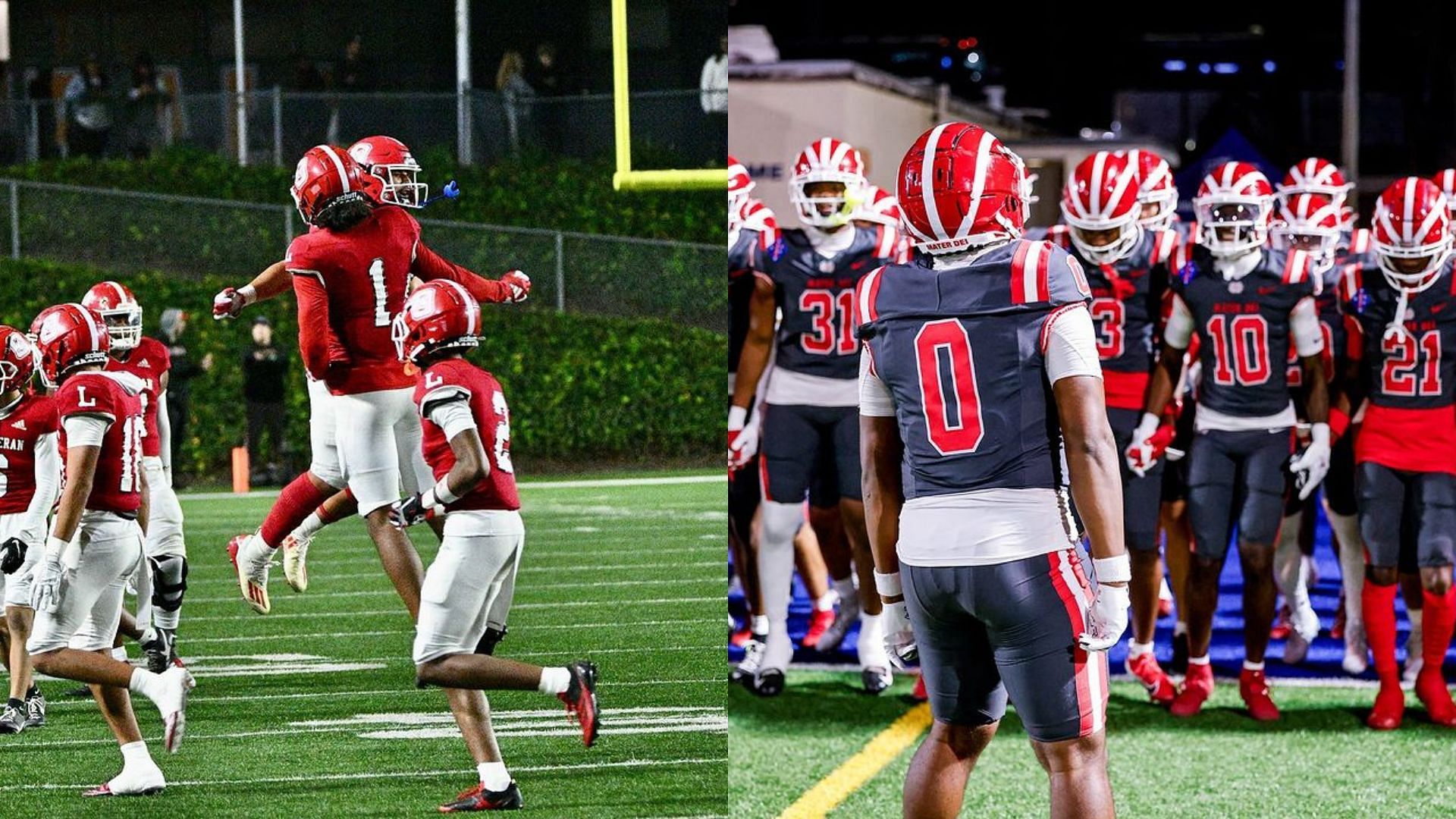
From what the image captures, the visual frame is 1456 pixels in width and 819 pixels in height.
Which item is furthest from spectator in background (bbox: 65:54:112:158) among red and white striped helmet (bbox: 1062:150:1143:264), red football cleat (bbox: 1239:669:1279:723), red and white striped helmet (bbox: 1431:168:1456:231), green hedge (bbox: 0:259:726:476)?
red and white striped helmet (bbox: 1431:168:1456:231)

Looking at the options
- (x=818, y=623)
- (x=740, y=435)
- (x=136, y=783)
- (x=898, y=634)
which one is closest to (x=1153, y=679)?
(x=818, y=623)

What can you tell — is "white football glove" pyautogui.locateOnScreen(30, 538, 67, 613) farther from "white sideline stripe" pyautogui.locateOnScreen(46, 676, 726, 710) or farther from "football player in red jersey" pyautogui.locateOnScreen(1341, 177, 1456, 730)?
"football player in red jersey" pyautogui.locateOnScreen(1341, 177, 1456, 730)

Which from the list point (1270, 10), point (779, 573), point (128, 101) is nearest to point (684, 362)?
point (128, 101)

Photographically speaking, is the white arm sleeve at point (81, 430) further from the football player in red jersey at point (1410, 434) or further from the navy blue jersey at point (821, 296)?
the football player in red jersey at point (1410, 434)

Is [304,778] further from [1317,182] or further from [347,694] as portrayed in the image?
[1317,182]

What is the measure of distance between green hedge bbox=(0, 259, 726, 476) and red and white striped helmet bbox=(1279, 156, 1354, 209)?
3.35 meters

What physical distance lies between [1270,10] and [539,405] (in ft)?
95.7

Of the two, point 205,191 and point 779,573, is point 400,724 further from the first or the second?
point 779,573

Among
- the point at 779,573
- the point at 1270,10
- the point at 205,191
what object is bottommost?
the point at 779,573

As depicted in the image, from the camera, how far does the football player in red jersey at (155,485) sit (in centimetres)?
328

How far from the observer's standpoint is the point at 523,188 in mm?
3336

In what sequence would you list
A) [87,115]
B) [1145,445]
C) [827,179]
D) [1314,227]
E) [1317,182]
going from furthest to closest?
[1317,182], [1314,227], [827,179], [1145,445], [87,115]

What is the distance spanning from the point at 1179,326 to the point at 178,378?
2879 mm

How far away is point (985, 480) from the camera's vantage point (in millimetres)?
2648
